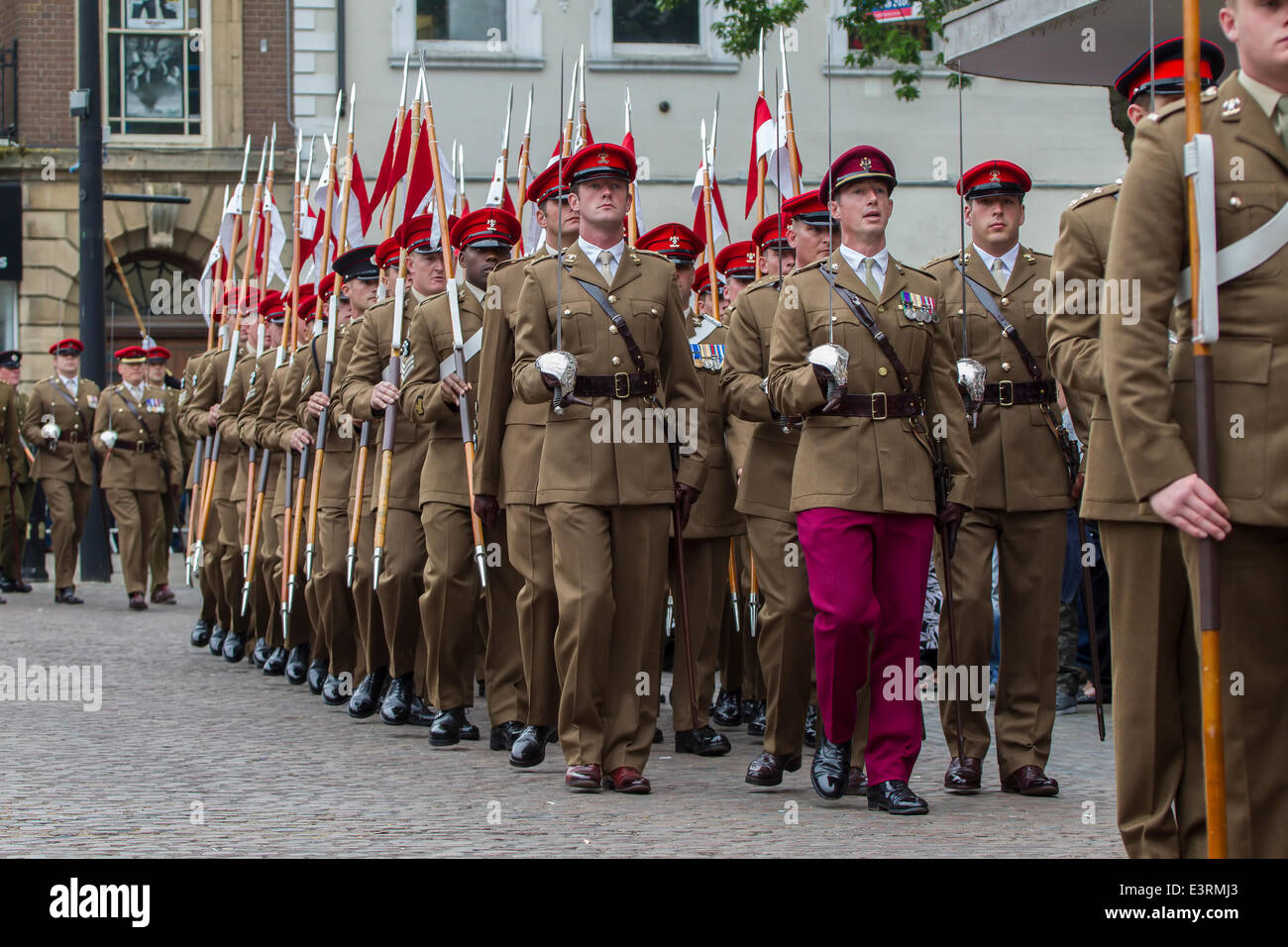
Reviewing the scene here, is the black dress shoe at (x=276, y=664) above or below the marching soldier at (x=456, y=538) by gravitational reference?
below

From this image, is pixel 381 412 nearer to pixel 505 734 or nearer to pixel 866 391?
pixel 505 734

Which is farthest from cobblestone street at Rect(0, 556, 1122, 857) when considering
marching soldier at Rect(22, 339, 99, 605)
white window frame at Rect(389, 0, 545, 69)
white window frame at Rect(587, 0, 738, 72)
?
white window frame at Rect(587, 0, 738, 72)

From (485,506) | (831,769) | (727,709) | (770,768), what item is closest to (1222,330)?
(831,769)

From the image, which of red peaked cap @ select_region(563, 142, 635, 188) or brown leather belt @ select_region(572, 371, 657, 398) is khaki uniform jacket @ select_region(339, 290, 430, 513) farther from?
brown leather belt @ select_region(572, 371, 657, 398)

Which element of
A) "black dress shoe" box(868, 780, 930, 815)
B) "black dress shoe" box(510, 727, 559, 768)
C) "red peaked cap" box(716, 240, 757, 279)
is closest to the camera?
"black dress shoe" box(868, 780, 930, 815)

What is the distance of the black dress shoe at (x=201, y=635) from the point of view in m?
13.8

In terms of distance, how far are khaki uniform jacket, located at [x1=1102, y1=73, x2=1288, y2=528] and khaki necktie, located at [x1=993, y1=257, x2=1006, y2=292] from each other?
3359mm

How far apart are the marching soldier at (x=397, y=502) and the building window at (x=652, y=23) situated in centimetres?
1580

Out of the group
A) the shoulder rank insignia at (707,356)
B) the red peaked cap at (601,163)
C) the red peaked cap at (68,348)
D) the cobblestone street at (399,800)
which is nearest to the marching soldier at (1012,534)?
the cobblestone street at (399,800)

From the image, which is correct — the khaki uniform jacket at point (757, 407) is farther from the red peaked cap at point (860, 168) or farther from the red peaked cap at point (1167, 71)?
the red peaked cap at point (1167, 71)

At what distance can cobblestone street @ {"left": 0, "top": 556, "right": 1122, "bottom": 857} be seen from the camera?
6250 mm

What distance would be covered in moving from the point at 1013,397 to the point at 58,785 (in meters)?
3.64

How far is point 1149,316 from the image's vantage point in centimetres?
432
